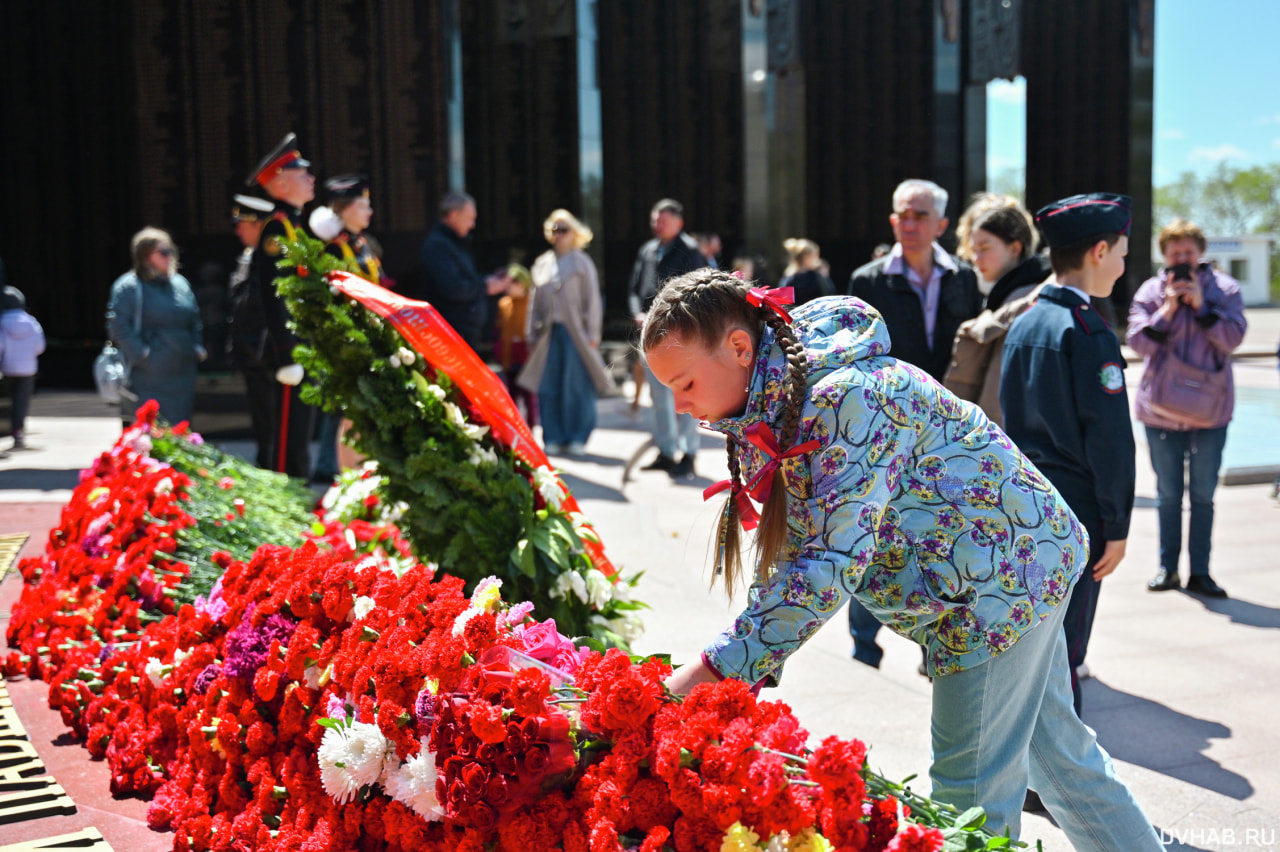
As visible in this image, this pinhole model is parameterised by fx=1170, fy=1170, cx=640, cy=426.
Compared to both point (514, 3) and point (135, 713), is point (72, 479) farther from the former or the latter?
point (514, 3)

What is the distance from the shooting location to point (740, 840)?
170 centimetres

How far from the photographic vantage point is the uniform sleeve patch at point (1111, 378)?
10.5 feet

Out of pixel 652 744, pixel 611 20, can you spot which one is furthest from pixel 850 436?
pixel 611 20

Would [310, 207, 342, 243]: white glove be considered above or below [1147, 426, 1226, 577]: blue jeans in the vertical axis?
above

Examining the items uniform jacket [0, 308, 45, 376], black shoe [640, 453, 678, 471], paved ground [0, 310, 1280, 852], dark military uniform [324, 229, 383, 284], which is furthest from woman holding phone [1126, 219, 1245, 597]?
uniform jacket [0, 308, 45, 376]

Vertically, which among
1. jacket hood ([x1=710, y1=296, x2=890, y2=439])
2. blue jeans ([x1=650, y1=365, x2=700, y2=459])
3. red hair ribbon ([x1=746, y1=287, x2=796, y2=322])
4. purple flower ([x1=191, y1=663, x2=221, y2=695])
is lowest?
blue jeans ([x1=650, y1=365, x2=700, y2=459])

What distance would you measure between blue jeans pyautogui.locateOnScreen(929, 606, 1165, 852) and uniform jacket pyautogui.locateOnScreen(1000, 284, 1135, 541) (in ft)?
3.34

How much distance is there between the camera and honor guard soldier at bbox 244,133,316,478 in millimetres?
6664

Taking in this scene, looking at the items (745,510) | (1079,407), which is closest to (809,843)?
(745,510)

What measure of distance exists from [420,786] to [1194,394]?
4.75 metres

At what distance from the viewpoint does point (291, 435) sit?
732 centimetres

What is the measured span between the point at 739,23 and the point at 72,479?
1041 centimetres

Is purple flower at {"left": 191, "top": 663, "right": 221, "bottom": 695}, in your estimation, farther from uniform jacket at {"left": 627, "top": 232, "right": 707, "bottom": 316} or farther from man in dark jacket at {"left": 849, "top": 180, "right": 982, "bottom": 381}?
uniform jacket at {"left": 627, "top": 232, "right": 707, "bottom": 316}

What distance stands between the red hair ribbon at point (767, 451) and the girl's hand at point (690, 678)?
1.01 ft
